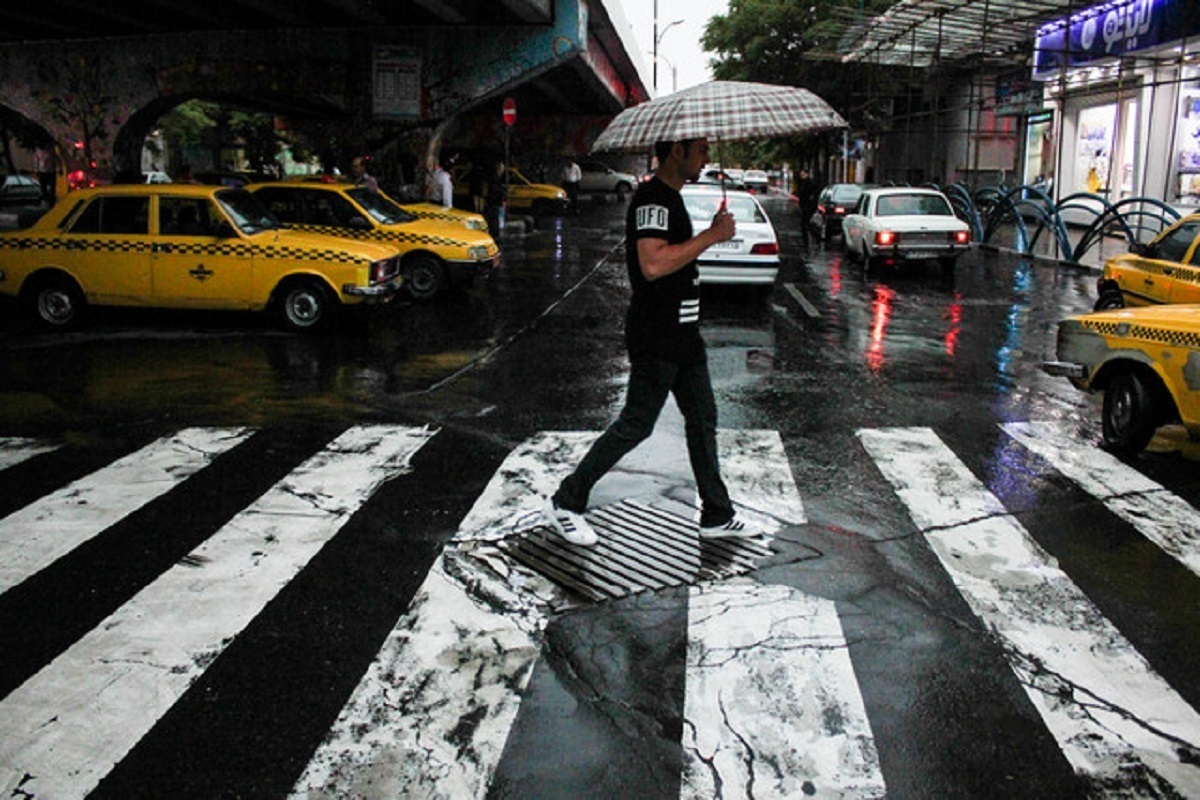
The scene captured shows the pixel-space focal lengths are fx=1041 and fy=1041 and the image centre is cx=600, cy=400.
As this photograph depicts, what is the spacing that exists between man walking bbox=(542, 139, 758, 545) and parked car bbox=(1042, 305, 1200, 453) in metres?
3.29

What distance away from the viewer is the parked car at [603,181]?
56094mm

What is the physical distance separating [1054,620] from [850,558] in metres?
1.02

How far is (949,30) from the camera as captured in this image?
1136 inches

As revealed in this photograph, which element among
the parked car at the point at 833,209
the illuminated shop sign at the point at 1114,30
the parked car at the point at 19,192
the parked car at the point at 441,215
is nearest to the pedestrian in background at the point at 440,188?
the parked car at the point at 441,215

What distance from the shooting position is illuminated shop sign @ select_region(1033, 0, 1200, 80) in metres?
22.3

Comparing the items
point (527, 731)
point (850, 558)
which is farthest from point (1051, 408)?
point (527, 731)

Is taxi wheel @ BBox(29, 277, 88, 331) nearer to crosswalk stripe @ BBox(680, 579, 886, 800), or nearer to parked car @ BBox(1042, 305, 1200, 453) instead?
crosswalk stripe @ BBox(680, 579, 886, 800)

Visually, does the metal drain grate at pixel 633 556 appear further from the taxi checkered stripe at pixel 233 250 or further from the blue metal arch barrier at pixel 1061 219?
the blue metal arch barrier at pixel 1061 219

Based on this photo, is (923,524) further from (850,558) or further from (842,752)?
(842,752)

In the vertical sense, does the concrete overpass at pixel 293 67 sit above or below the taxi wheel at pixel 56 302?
above

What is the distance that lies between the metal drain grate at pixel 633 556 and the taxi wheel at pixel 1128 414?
3297mm

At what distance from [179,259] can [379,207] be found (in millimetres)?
3724

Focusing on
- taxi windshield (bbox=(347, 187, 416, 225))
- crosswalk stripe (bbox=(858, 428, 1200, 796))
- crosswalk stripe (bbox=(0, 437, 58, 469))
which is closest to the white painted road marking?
taxi windshield (bbox=(347, 187, 416, 225))

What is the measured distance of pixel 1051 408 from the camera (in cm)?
863
